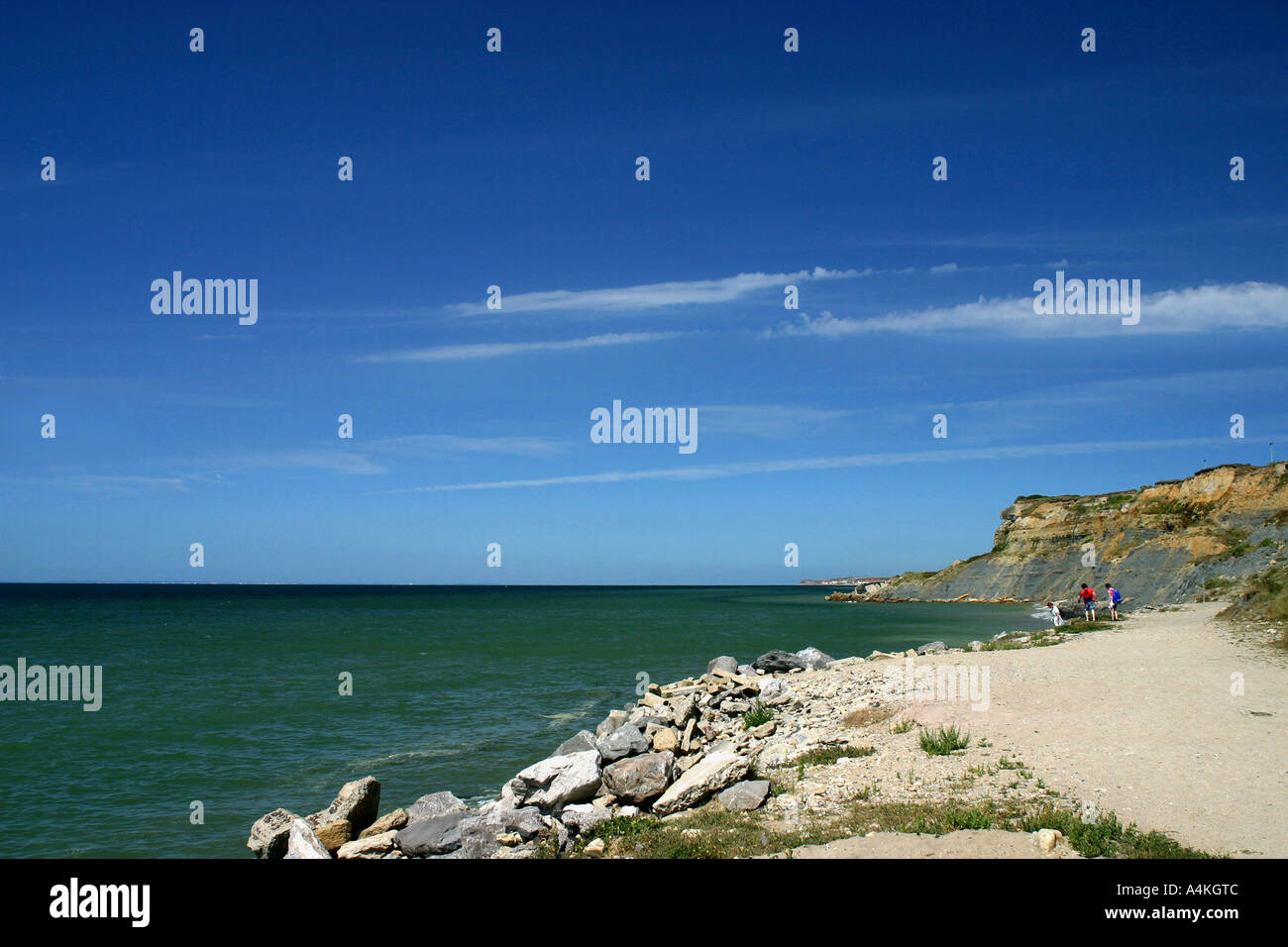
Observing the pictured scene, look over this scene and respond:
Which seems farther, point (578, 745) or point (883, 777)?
point (578, 745)

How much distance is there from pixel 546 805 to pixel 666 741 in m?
4.31

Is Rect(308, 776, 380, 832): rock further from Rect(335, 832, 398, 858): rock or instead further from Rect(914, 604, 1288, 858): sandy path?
Rect(914, 604, 1288, 858): sandy path

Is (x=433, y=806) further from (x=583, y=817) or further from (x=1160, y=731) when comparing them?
(x=1160, y=731)

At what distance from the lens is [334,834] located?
12969 millimetres

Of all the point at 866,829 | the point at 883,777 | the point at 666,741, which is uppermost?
the point at 866,829

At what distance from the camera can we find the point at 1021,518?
101 m

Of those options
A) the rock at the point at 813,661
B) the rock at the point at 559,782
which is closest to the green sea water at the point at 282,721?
the rock at the point at 559,782

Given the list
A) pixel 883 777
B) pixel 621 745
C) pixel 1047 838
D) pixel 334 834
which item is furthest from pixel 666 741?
pixel 1047 838

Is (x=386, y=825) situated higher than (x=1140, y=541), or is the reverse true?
→ (x=1140, y=541)

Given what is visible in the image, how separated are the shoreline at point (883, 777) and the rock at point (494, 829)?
0.03 m

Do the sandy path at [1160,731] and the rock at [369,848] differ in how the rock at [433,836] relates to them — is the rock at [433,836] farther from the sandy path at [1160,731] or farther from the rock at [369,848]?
the sandy path at [1160,731]

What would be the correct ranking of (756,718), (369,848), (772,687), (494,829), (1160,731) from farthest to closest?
1. (772,687)
2. (756,718)
3. (1160,731)
4. (369,848)
5. (494,829)
